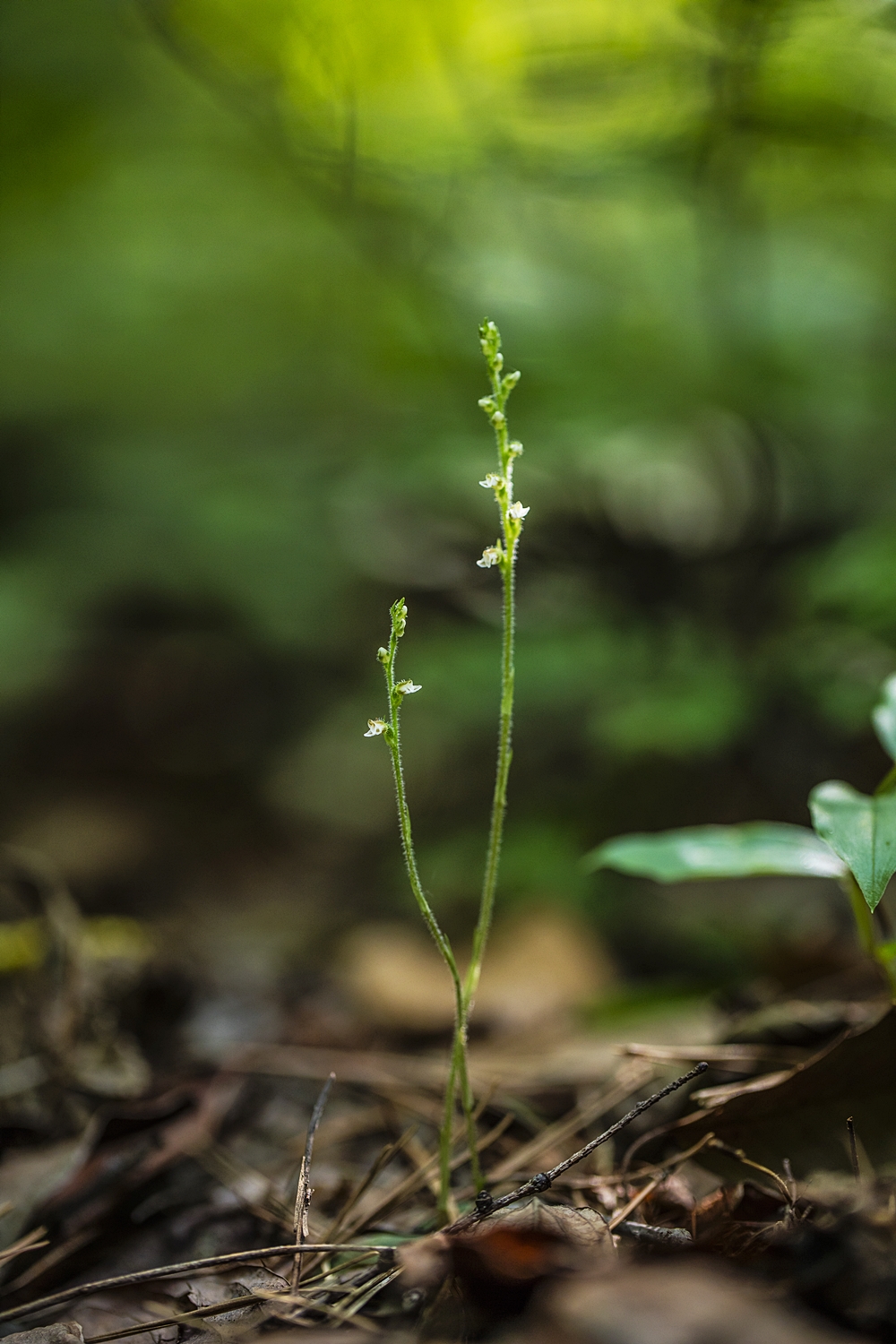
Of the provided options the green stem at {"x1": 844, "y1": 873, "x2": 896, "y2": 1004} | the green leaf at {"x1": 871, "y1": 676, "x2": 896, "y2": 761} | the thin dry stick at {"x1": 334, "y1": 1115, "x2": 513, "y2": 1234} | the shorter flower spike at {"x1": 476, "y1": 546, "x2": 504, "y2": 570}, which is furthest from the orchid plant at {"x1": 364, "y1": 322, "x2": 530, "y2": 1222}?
the green leaf at {"x1": 871, "y1": 676, "x2": 896, "y2": 761}

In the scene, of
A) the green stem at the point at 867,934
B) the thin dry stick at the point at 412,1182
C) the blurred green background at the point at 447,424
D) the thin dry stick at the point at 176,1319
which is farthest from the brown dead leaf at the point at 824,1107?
the blurred green background at the point at 447,424

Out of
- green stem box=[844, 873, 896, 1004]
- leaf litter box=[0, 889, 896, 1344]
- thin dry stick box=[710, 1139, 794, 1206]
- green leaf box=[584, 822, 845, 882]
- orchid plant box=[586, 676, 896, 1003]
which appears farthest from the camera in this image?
green leaf box=[584, 822, 845, 882]

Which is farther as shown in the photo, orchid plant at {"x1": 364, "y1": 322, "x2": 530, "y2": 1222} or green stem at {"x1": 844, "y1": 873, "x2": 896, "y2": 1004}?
green stem at {"x1": 844, "y1": 873, "x2": 896, "y2": 1004}

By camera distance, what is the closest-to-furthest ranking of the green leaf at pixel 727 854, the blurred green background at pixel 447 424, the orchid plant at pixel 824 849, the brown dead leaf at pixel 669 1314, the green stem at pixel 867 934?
the brown dead leaf at pixel 669 1314 → the orchid plant at pixel 824 849 → the green stem at pixel 867 934 → the green leaf at pixel 727 854 → the blurred green background at pixel 447 424

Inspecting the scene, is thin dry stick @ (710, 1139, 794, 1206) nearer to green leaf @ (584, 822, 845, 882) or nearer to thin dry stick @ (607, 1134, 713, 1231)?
thin dry stick @ (607, 1134, 713, 1231)

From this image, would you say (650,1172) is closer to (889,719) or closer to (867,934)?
(867,934)

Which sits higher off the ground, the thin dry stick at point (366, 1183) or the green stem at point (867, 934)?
the green stem at point (867, 934)

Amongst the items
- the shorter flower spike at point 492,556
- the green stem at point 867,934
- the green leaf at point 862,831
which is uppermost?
the shorter flower spike at point 492,556

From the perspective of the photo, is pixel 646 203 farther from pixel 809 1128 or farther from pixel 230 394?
pixel 809 1128

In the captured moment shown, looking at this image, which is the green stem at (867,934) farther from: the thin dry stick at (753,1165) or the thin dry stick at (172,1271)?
the thin dry stick at (172,1271)
